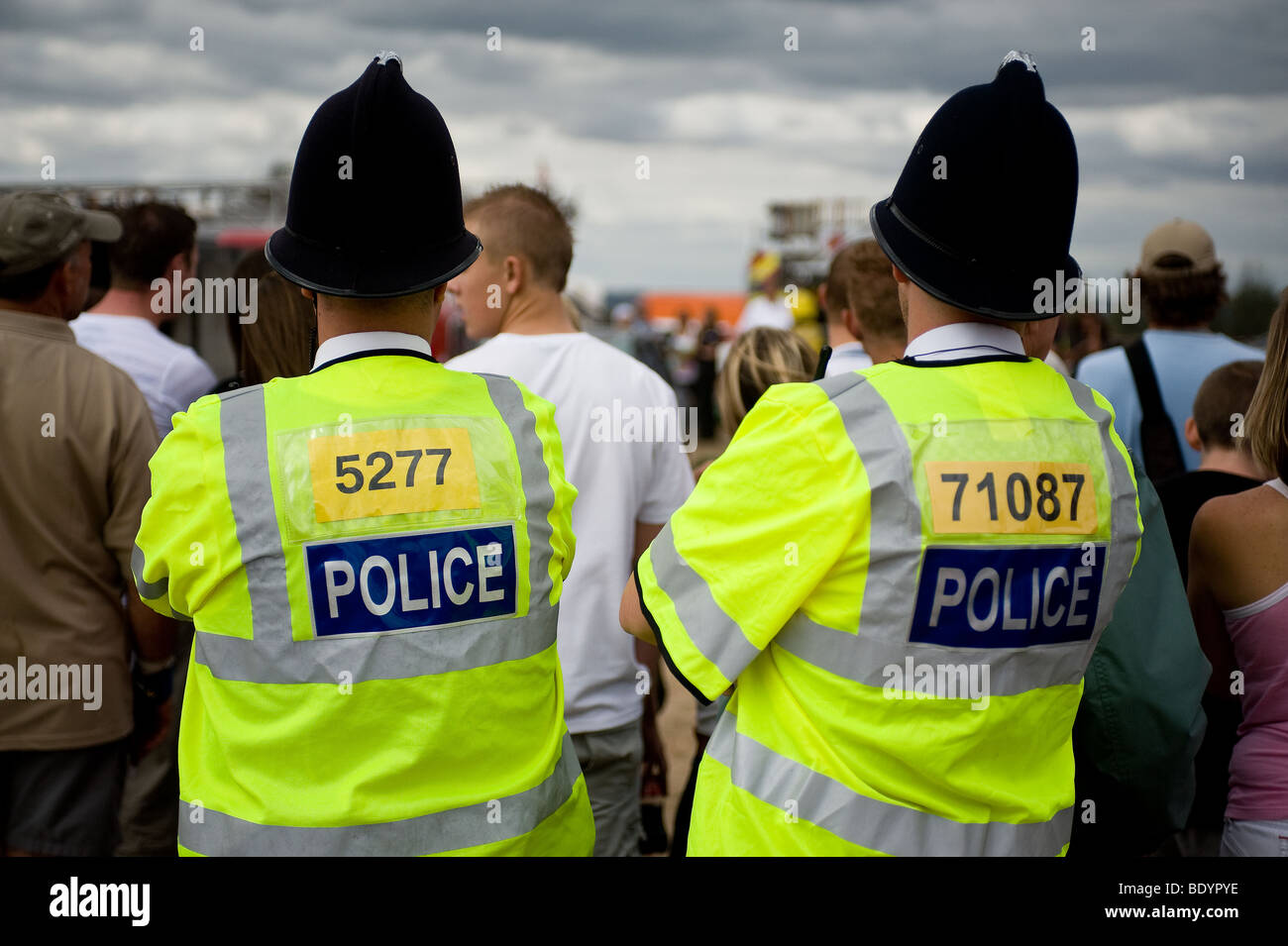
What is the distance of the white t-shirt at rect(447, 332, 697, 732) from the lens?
9.61ft

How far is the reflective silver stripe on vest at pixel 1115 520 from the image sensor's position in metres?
1.80

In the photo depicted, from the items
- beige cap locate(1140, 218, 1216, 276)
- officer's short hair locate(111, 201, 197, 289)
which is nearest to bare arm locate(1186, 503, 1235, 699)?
beige cap locate(1140, 218, 1216, 276)

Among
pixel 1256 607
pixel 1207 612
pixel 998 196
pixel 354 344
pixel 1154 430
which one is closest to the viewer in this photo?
pixel 998 196

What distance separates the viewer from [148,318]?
4047 mm

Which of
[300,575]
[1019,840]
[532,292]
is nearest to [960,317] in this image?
[1019,840]

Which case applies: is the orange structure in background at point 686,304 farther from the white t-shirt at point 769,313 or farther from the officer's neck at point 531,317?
the officer's neck at point 531,317

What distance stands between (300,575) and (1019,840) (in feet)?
4.07

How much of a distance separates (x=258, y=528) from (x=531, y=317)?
1.59 metres

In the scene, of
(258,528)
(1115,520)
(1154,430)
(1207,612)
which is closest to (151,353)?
(258,528)

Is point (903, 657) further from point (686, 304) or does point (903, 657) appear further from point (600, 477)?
point (686, 304)

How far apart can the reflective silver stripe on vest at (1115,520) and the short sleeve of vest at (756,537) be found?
47cm

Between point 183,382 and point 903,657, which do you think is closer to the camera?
point 903,657
